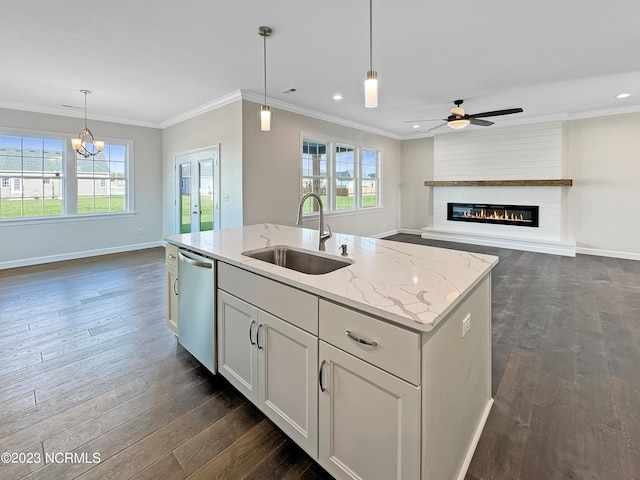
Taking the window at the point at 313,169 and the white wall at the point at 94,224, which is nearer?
the white wall at the point at 94,224

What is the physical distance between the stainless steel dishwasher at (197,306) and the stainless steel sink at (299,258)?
324 millimetres

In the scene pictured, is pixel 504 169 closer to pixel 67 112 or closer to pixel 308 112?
pixel 308 112

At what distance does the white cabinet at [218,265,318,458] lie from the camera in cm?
145

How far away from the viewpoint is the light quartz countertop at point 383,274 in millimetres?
1143

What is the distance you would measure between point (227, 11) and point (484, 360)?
3184mm

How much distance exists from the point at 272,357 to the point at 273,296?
0.32 meters

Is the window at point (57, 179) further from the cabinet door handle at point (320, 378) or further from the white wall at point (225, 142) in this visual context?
the cabinet door handle at point (320, 378)

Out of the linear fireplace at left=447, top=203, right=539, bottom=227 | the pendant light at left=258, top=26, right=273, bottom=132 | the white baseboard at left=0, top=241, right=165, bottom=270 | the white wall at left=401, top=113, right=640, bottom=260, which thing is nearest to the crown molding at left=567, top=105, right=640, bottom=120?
the white wall at left=401, top=113, right=640, bottom=260

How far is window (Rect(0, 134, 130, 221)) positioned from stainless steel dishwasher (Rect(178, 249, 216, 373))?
507cm

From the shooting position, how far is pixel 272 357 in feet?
5.36

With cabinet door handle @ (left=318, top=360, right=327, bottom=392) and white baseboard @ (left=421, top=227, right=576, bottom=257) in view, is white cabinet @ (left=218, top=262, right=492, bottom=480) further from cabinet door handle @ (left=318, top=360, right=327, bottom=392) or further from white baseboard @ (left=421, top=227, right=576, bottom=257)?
white baseboard @ (left=421, top=227, right=576, bottom=257)

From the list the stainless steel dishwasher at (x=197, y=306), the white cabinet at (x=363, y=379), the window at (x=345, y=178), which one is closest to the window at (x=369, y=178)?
the window at (x=345, y=178)

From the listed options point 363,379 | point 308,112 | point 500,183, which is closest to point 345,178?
point 308,112

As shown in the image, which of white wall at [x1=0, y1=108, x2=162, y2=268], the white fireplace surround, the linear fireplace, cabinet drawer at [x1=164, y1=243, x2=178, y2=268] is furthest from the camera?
the linear fireplace
